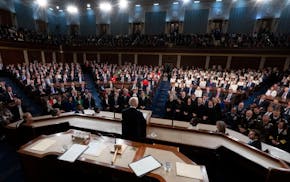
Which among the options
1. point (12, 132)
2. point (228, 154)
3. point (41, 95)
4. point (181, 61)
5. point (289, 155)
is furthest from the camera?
point (181, 61)

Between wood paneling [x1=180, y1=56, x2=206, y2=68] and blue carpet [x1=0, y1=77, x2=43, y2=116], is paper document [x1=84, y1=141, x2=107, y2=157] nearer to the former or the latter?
blue carpet [x1=0, y1=77, x2=43, y2=116]

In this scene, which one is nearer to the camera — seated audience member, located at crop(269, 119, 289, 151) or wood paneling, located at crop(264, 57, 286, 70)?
seated audience member, located at crop(269, 119, 289, 151)

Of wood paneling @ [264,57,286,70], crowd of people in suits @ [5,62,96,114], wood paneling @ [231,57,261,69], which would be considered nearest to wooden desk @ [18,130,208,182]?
crowd of people in suits @ [5,62,96,114]

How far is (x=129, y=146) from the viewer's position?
2.89 m

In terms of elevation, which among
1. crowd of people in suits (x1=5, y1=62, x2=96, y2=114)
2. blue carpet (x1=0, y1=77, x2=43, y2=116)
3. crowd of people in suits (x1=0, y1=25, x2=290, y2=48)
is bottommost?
blue carpet (x1=0, y1=77, x2=43, y2=116)

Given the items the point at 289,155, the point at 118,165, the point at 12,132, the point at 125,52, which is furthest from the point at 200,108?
the point at 125,52

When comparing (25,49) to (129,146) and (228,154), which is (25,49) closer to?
(129,146)

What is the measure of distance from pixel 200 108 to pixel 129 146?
4.41 m

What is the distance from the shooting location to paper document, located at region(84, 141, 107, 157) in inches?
104

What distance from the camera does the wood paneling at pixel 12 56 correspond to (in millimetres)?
13850

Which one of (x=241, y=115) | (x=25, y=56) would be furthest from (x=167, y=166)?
(x=25, y=56)

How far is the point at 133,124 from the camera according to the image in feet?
10.3

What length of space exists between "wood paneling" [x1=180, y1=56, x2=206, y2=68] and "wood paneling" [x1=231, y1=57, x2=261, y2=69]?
314 centimetres

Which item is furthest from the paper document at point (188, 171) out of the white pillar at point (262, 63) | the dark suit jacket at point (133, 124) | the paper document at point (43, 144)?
the white pillar at point (262, 63)
